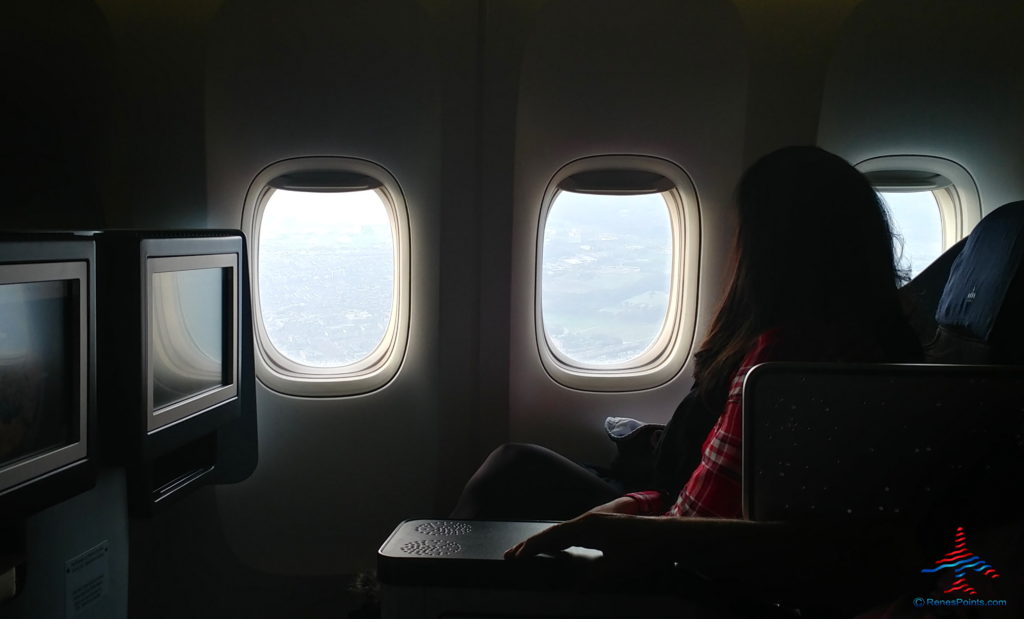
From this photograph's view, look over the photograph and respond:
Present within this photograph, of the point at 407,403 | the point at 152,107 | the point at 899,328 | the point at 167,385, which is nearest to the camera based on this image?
the point at 899,328

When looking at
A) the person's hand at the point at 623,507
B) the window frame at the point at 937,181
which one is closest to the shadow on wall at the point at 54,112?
the person's hand at the point at 623,507

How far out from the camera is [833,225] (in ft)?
4.85

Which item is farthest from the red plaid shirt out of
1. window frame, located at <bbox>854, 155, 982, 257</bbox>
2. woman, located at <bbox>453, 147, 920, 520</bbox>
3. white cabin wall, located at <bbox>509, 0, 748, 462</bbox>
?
window frame, located at <bbox>854, 155, 982, 257</bbox>

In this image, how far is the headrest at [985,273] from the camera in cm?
158

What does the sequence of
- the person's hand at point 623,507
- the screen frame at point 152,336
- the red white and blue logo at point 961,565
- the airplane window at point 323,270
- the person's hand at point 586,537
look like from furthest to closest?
the airplane window at point 323,270 < the person's hand at point 623,507 < the screen frame at point 152,336 < the person's hand at point 586,537 < the red white and blue logo at point 961,565

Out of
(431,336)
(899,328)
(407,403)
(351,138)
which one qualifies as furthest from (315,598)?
(899,328)

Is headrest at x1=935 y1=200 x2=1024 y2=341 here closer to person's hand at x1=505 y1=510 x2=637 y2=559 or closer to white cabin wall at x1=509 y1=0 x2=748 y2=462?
white cabin wall at x1=509 y1=0 x2=748 y2=462

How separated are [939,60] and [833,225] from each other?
171cm

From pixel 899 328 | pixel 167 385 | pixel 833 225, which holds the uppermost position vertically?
pixel 833 225

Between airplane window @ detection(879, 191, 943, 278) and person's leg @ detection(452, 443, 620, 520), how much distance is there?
5.66ft

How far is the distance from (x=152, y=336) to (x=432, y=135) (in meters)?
1.29

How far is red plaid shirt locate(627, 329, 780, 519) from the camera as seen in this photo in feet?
4.52

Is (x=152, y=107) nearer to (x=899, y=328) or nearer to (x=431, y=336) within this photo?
(x=431, y=336)

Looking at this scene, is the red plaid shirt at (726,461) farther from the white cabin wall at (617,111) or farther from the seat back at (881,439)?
the white cabin wall at (617,111)
